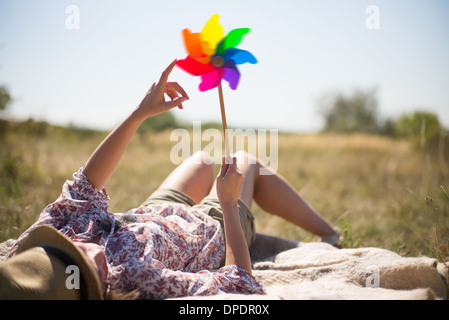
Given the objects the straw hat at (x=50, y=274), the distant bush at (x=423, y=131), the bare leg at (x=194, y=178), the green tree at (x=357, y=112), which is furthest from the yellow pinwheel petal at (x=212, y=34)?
the green tree at (x=357, y=112)

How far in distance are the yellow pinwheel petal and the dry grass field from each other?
1300 millimetres

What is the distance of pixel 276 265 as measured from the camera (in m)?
2.11

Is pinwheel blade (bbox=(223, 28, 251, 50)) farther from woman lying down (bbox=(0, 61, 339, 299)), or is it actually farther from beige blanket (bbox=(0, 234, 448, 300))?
beige blanket (bbox=(0, 234, 448, 300))

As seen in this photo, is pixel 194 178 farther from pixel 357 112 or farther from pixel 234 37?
pixel 357 112

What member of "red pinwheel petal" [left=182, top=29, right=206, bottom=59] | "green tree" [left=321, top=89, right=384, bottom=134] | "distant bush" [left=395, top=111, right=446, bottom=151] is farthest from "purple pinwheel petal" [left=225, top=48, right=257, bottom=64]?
"green tree" [left=321, top=89, right=384, bottom=134]

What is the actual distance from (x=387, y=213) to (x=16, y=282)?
4158mm

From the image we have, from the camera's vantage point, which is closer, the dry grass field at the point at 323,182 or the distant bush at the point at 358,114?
the dry grass field at the point at 323,182

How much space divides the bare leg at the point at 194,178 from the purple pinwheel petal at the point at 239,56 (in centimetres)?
79

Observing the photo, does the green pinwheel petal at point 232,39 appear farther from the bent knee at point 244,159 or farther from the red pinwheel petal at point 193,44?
the bent knee at point 244,159

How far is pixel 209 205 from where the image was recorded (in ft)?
7.01

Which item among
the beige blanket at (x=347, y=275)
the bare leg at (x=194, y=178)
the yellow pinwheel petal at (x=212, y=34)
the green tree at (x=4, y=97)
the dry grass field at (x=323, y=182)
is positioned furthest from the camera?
the green tree at (x=4, y=97)

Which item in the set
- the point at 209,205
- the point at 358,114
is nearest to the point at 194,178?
the point at 209,205

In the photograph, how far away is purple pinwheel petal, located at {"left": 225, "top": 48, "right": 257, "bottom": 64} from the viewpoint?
1881mm

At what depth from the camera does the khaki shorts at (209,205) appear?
6.80ft
